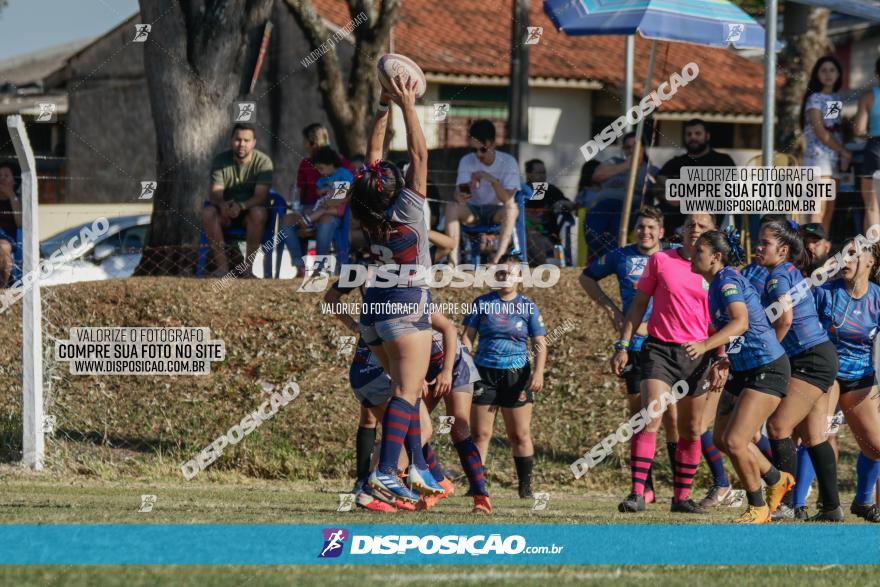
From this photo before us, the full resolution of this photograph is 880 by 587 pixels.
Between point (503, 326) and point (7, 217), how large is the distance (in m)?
5.90

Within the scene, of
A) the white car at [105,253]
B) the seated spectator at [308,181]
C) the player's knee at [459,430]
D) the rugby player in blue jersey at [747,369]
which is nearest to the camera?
the rugby player in blue jersey at [747,369]

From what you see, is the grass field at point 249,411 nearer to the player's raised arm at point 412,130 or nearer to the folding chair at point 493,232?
the folding chair at point 493,232

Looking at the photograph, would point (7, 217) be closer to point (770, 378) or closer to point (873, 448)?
point (770, 378)

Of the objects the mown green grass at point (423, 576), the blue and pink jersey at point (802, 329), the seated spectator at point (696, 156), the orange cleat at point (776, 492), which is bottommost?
the orange cleat at point (776, 492)

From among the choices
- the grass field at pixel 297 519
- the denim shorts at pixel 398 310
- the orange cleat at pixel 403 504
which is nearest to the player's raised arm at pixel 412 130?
the denim shorts at pixel 398 310

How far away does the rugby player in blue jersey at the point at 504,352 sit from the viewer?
11.7 meters

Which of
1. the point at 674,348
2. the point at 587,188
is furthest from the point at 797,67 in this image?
the point at 674,348

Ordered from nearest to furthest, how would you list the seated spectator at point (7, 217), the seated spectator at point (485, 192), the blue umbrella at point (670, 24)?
the seated spectator at point (485, 192), the seated spectator at point (7, 217), the blue umbrella at point (670, 24)

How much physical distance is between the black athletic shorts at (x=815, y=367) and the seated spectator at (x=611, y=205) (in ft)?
18.7

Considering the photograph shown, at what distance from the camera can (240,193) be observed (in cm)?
1488

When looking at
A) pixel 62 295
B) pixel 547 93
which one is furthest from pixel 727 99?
pixel 62 295

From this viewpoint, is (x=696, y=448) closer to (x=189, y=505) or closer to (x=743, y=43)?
(x=189, y=505)

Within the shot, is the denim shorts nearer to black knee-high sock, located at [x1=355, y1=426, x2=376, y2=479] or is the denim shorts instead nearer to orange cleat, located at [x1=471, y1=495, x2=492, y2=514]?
orange cleat, located at [x1=471, y1=495, x2=492, y2=514]

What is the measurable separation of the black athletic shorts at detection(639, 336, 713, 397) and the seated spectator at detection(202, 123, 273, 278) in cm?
551
